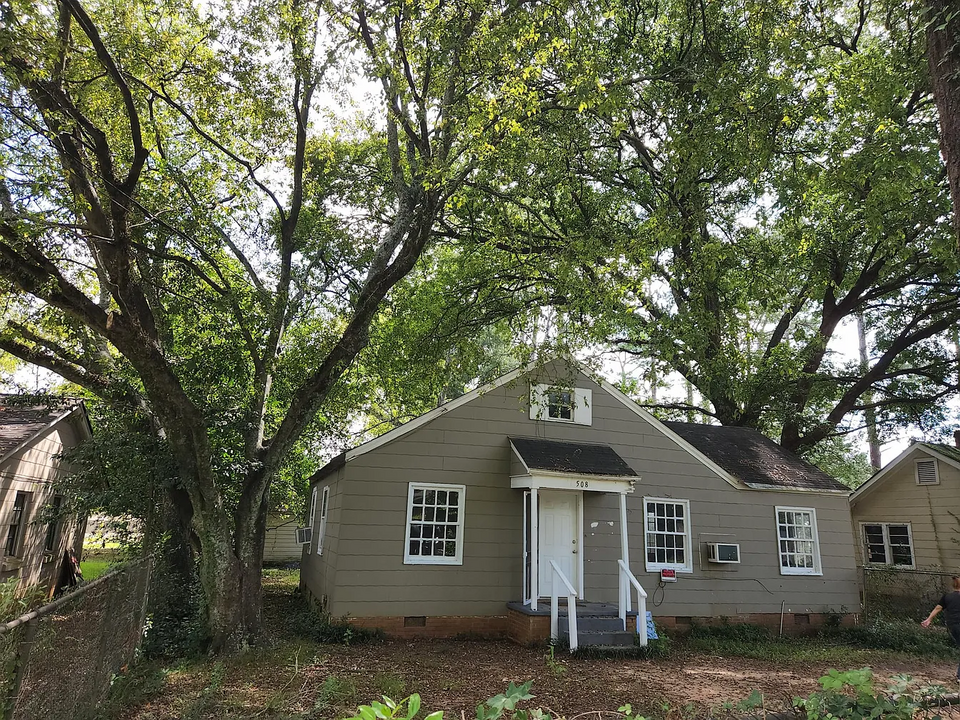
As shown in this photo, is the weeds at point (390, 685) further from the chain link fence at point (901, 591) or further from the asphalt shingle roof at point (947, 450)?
the asphalt shingle roof at point (947, 450)

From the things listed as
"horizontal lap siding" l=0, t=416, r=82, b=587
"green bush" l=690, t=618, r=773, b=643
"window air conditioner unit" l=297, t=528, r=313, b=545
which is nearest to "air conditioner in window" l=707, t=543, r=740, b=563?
"green bush" l=690, t=618, r=773, b=643

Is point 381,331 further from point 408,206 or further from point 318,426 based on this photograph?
point 408,206

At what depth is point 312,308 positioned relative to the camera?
1266cm

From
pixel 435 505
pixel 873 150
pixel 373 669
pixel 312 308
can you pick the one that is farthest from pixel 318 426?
pixel 873 150

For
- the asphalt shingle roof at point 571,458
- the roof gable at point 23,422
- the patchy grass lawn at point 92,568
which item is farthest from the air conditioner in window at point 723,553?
the patchy grass lawn at point 92,568

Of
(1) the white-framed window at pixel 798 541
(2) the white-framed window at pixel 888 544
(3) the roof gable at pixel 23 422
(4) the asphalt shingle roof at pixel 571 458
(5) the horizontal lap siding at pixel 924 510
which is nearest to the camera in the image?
(4) the asphalt shingle roof at pixel 571 458

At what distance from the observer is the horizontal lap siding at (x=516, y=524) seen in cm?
1131

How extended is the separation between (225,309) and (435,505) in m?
5.36

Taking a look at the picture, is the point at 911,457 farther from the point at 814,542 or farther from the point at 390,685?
the point at 390,685

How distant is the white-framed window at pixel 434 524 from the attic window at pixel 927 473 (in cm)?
1401

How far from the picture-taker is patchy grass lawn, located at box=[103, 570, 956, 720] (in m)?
6.79

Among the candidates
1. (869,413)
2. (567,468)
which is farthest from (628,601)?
(869,413)

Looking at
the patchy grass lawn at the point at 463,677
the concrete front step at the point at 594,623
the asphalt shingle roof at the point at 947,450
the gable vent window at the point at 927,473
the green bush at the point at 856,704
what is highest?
the asphalt shingle roof at the point at 947,450

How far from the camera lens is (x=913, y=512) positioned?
17359mm
